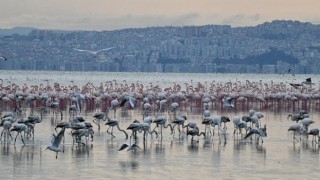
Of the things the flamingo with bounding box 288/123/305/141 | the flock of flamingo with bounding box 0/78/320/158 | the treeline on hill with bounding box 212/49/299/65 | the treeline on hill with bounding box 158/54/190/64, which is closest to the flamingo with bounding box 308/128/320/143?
the flock of flamingo with bounding box 0/78/320/158

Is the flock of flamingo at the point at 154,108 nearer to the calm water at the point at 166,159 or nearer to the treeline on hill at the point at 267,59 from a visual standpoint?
the calm water at the point at 166,159

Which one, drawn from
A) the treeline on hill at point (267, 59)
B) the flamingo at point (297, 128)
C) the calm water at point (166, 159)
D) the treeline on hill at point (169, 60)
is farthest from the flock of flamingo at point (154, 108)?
the treeline on hill at point (169, 60)

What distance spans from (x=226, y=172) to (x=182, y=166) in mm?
1052

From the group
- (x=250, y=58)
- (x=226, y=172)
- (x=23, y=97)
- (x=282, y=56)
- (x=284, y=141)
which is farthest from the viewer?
(x=250, y=58)

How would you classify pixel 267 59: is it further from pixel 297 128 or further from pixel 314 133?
pixel 314 133

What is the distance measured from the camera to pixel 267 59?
513ft

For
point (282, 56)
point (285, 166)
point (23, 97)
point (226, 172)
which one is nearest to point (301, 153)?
point (285, 166)

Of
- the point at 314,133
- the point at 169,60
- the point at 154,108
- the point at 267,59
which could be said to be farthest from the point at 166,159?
the point at 169,60

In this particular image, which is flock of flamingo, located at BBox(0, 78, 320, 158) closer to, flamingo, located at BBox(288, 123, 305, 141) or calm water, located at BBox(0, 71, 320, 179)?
flamingo, located at BBox(288, 123, 305, 141)

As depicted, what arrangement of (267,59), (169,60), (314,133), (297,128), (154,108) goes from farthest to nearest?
1. (169,60)
2. (267,59)
3. (154,108)
4. (297,128)
5. (314,133)

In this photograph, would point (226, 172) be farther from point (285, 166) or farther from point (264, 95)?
point (264, 95)

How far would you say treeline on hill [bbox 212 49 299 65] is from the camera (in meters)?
148

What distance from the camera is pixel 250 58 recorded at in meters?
161

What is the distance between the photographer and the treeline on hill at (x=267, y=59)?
148375 millimetres
